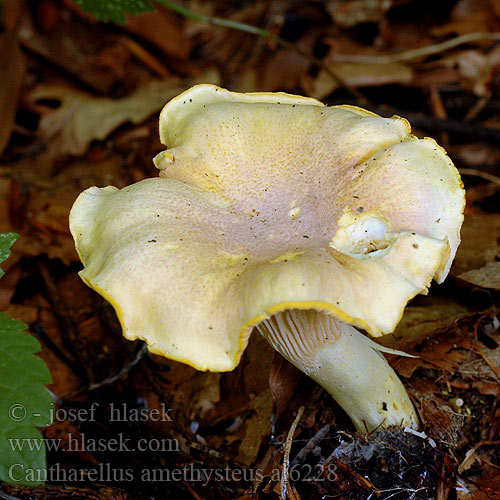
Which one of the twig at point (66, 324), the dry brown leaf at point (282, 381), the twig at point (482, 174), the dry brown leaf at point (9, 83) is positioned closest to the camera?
the dry brown leaf at point (282, 381)

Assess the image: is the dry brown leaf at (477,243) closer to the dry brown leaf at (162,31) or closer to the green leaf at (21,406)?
the green leaf at (21,406)

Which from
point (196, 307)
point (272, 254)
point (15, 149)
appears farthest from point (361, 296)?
point (15, 149)

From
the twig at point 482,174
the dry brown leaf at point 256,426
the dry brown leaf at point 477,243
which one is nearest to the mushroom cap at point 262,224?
the dry brown leaf at point 256,426

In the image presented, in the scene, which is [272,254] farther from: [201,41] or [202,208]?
[201,41]

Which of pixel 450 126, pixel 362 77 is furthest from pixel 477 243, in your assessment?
pixel 362 77

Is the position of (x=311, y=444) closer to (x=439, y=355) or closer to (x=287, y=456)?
(x=287, y=456)

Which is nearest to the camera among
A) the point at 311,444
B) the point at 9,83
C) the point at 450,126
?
the point at 311,444
